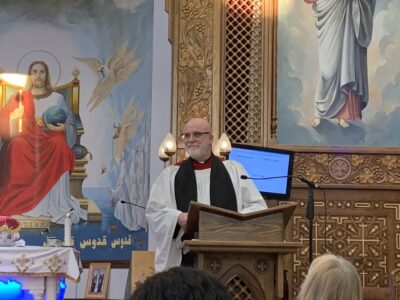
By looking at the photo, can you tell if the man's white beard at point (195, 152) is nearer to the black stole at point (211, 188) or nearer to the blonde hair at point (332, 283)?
the black stole at point (211, 188)

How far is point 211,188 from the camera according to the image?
521cm

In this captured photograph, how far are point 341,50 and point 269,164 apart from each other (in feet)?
6.84

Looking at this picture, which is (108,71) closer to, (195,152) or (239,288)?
(195,152)

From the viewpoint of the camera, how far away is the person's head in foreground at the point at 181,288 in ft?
5.63

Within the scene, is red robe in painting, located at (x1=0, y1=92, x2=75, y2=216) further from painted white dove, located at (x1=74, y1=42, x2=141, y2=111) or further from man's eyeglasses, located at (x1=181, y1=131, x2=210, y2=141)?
man's eyeglasses, located at (x1=181, y1=131, x2=210, y2=141)

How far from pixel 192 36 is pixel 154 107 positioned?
1.03 m

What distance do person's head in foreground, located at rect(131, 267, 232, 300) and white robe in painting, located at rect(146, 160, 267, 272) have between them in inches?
121

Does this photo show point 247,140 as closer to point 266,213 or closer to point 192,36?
point 192,36

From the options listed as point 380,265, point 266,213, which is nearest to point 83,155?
point 380,265

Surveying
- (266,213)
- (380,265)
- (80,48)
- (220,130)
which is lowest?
(380,265)

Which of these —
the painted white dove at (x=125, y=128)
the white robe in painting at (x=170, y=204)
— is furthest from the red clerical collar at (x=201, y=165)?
the painted white dove at (x=125, y=128)

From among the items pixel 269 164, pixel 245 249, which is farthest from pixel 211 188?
pixel 269 164

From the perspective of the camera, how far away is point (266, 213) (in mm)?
4516

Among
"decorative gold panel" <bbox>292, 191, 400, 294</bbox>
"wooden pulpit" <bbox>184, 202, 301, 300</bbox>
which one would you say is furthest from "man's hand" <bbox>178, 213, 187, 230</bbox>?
"decorative gold panel" <bbox>292, 191, 400, 294</bbox>
